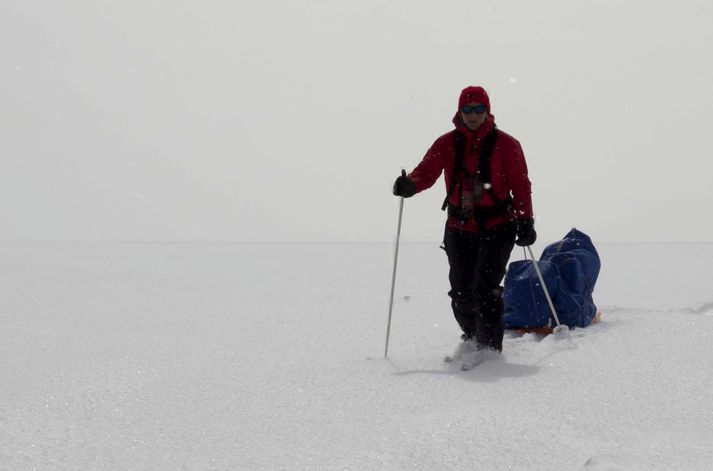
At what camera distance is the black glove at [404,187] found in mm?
4301

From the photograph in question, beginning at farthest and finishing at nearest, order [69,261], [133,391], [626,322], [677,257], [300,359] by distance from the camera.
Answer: [677,257] → [69,261] → [626,322] → [300,359] → [133,391]

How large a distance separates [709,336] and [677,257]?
1133 centimetres

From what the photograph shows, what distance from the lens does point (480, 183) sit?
4.15 meters

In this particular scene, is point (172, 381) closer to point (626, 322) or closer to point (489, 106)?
point (489, 106)

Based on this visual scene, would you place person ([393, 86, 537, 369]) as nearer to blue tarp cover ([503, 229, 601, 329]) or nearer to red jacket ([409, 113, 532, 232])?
red jacket ([409, 113, 532, 232])

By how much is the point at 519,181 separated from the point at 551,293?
1188mm

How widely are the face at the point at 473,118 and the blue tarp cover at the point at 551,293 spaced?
133cm

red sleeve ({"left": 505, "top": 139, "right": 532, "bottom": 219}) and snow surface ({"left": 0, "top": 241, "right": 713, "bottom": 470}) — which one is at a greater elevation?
red sleeve ({"left": 505, "top": 139, "right": 532, "bottom": 219})

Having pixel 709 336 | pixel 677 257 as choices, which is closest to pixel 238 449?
pixel 709 336

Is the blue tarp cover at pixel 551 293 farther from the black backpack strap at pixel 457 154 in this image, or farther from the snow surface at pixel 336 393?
the black backpack strap at pixel 457 154

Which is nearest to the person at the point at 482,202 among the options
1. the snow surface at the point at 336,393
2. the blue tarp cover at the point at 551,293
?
the snow surface at the point at 336,393

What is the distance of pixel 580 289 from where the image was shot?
513 cm

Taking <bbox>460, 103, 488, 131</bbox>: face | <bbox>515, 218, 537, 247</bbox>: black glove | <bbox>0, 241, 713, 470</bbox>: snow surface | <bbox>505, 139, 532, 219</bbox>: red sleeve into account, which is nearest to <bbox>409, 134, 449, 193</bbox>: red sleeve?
<bbox>460, 103, 488, 131</bbox>: face

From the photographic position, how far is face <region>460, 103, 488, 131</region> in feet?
13.3
